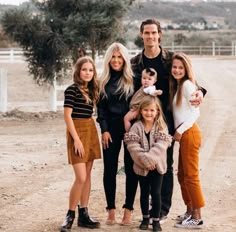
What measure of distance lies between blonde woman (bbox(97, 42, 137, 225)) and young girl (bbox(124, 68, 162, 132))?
9 cm

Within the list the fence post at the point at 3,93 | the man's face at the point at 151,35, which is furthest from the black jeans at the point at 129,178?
the fence post at the point at 3,93

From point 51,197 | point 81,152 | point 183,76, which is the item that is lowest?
point 51,197

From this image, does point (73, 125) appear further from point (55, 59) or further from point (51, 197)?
point (55, 59)

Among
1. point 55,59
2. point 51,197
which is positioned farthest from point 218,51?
point 51,197

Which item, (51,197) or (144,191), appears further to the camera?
(51,197)

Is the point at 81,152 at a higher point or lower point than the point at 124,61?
lower

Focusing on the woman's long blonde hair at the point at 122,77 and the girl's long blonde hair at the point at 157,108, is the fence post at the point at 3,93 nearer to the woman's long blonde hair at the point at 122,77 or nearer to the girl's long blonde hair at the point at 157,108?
the woman's long blonde hair at the point at 122,77

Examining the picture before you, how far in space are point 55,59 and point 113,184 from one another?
912cm

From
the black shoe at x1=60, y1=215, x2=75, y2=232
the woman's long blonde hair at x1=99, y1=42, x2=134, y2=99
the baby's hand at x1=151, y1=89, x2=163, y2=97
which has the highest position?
the woman's long blonde hair at x1=99, y1=42, x2=134, y2=99

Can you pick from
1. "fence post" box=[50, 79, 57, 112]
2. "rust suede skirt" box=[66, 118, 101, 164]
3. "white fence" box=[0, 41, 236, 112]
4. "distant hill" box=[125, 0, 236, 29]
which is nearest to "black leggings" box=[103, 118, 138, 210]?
"rust suede skirt" box=[66, 118, 101, 164]

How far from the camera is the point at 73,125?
6648mm

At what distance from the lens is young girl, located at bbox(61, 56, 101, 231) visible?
664 centimetres

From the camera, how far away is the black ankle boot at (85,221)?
22.4 ft

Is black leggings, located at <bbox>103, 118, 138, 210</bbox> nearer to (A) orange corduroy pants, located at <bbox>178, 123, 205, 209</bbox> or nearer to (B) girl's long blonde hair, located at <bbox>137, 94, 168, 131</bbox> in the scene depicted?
(B) girl's long blonde hair, located at <bbox>137, 94, 168, 131</bbox>
